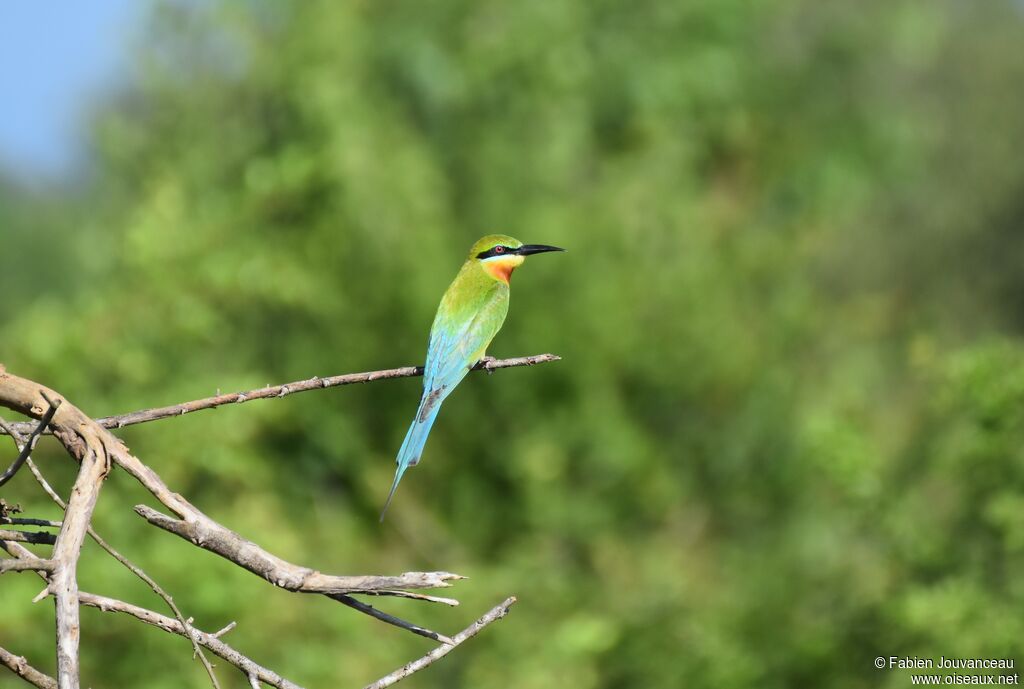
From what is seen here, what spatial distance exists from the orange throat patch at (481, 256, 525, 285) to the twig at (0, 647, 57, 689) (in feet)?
8.69

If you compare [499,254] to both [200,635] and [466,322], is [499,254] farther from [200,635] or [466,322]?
[200,635]

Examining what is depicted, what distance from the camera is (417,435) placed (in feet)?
10.6

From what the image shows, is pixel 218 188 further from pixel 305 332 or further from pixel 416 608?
pixel 416 608

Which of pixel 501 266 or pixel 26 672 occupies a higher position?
pixel 501 266

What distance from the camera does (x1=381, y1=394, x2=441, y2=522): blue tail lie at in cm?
287

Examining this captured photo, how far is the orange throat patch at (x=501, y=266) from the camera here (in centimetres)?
435

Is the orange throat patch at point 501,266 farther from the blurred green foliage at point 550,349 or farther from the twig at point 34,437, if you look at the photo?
the twig at point 34,437

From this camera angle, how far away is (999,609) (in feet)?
16.2

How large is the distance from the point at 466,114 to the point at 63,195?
12128 mm

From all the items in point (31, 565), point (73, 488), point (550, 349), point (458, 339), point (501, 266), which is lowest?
point (31, 565)

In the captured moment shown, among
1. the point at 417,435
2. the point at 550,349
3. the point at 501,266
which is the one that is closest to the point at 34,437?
the point at 417,435

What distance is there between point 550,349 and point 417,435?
19.5 ft

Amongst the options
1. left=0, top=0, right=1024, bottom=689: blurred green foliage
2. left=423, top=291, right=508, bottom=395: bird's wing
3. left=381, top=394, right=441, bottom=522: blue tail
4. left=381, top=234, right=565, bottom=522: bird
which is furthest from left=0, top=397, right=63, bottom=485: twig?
left=0, top=0, right=1024, bottom=689: blurred green foliage

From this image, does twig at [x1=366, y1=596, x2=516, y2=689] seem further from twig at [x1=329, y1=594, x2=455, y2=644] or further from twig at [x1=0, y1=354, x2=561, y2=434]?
twig at [x1=0, y1=354, x2=561, y2=434]
